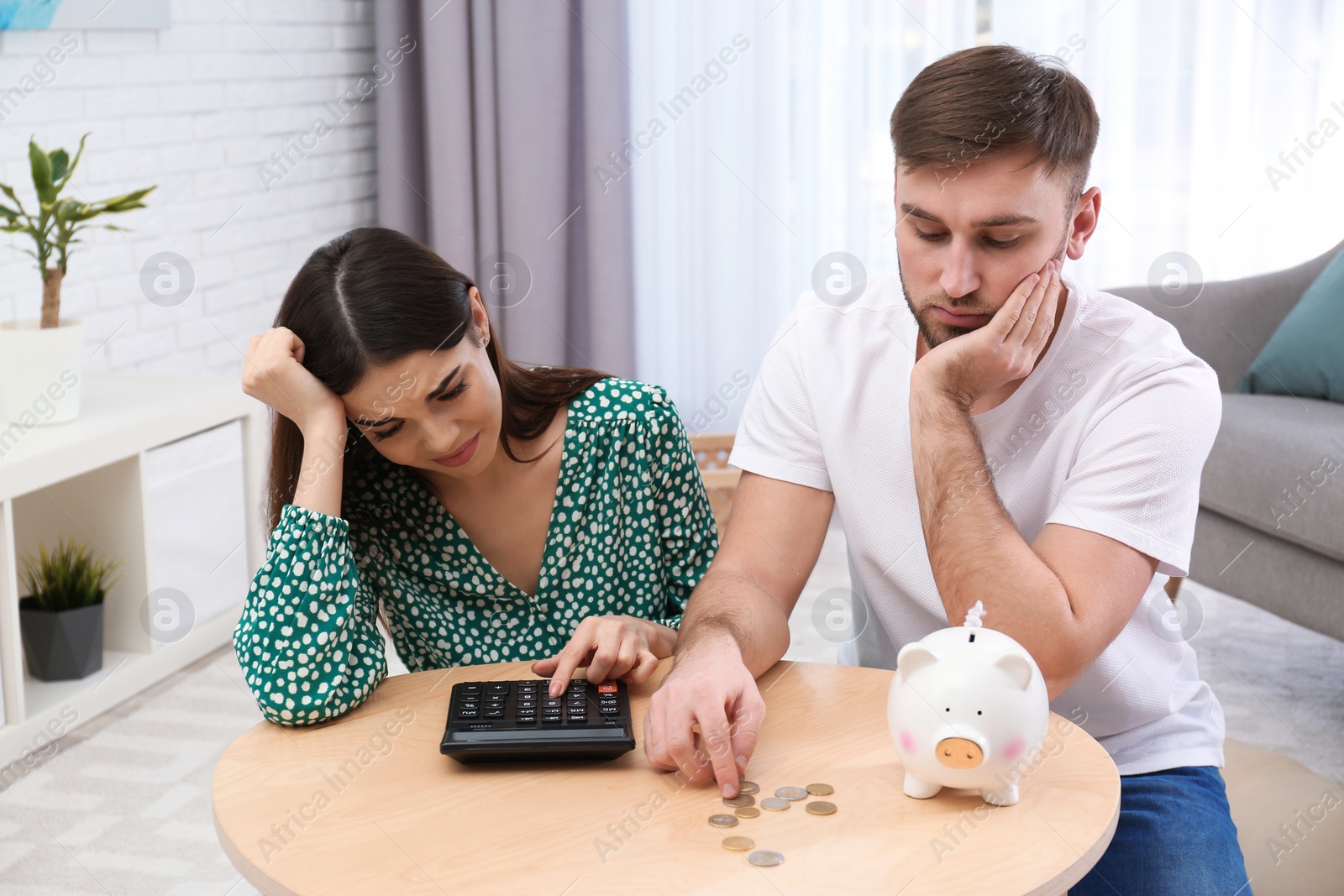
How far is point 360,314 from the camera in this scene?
46.6 inches

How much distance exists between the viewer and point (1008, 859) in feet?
2.61

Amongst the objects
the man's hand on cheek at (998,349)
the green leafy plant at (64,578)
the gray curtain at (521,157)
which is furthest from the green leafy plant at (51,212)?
the man's hand on cheek at (998,349)

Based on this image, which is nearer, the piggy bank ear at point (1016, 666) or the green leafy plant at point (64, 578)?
the piggy bank ear at point (1016, 666)

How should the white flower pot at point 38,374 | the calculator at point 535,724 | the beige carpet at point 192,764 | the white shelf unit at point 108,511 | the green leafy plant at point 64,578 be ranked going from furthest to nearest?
the green leafy plant at point 64,578 < the white flower pot at point 38,374 < the white shelf unit at point 108,511 < the beige carpet at point 192,764 < the calculator at point 535,724

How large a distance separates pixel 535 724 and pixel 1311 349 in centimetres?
217

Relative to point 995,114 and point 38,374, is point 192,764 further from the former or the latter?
point 995,114

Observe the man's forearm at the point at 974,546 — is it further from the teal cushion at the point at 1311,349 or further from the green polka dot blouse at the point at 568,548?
the teal cushion at the point at 1311,349

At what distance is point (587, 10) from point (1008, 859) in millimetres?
2907

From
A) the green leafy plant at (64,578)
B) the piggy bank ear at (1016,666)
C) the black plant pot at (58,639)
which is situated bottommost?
the black plant pot at (58,639)

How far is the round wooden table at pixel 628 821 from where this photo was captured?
790 millimetres

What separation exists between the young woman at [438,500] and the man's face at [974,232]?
14.4 inches

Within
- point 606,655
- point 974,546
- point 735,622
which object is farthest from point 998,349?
point 606,655

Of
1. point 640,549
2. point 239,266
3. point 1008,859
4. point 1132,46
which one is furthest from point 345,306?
point 1132,46

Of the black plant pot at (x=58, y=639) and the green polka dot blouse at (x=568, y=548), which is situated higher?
the green polka dot blouse at (x=568, y=548)
